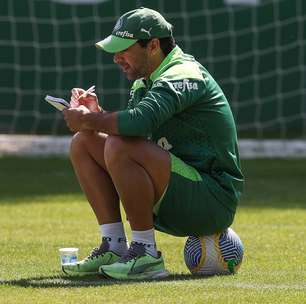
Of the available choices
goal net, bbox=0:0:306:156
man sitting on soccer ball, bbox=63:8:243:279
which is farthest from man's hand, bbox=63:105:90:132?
goal net, bbox=0:0:306:156

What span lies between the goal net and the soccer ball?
8.36m

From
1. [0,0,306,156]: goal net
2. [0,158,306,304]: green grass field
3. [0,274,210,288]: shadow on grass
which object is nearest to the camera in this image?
[0,158,306,304]: green grass field

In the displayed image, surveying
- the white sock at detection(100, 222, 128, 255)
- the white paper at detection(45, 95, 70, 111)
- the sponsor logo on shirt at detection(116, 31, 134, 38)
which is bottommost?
the white sock at detection(100, 222, 128, 255)

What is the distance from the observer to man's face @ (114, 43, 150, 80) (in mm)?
5641

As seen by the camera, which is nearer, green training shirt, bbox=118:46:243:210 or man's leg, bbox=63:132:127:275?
green training shirt, bbox=118:46:243:210

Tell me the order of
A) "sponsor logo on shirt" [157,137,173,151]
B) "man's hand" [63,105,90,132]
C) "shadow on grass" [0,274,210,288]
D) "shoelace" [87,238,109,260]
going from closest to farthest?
"shadow on grass" [0,274,210,288]
"man's hand" [63,105,90,132]
"sponsor logo on shirt" [157,137,173,151]
"shoelace" [87,238,109,260]

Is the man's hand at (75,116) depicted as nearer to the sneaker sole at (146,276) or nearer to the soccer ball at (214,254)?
the sneaker sole at (146,276)

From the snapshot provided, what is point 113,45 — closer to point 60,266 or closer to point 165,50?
point 165,50

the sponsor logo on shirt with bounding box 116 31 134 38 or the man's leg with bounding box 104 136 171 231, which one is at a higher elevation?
the sponsor logo on shirt with bounding box 116 31 134 38

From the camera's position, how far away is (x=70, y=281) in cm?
550

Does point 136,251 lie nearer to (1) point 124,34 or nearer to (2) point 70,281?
(2) point 70,281

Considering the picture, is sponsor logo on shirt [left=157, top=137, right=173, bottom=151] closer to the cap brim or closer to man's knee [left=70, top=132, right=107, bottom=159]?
man's knee [left=70, top=132, right=107, bottom=159]

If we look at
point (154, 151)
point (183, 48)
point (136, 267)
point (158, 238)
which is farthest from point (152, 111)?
point (183, 48)

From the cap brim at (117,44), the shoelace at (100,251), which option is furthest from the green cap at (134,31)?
the shoelace at (100,251)
